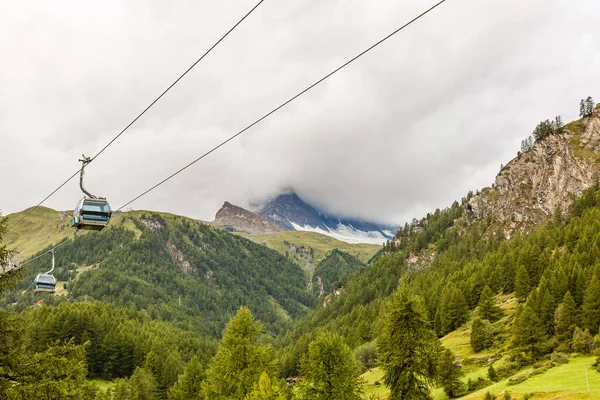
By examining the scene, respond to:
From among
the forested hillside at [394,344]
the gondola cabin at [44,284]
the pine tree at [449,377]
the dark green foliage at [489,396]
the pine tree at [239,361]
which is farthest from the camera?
the pine tree at [449,377]

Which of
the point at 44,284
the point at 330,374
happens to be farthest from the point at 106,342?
the point at 330,374

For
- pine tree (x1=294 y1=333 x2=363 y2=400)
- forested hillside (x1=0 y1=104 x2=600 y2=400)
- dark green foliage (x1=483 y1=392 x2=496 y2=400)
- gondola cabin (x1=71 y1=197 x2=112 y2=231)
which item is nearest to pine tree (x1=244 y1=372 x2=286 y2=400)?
forested hillside (x1=0 y1=104 x2=600 y2=400)

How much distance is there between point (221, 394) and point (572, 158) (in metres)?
211

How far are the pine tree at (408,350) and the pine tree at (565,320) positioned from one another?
50083 mm

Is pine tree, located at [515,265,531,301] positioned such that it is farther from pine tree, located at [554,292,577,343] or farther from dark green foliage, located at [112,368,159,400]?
dark green foliage, located at [112,368,159,400]

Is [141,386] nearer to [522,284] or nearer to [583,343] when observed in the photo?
[583,343]

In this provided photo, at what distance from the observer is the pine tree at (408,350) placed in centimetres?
3058

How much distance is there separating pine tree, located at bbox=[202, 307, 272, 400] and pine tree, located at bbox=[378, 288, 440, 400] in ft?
34.1

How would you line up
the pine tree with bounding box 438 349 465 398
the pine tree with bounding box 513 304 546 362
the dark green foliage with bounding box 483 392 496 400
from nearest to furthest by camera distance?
the dark green foliage with bounding box 483 392 496 400
the pine tree with bounding box 438 349 465 398
the pine tree with bounding box 513 304 546 362

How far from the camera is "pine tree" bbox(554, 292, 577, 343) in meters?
68.5

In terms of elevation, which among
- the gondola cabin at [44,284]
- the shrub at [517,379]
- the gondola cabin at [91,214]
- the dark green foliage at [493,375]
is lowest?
the dark green foliage at [493,375]

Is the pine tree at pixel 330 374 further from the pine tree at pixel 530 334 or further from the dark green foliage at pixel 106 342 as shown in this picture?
the dark green foliage at pixel 106 342

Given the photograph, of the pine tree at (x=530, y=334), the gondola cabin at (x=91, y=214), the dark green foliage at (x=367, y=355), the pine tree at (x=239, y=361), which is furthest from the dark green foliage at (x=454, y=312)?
the gondola cabin at (x=91, y=214)

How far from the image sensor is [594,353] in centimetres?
5697
